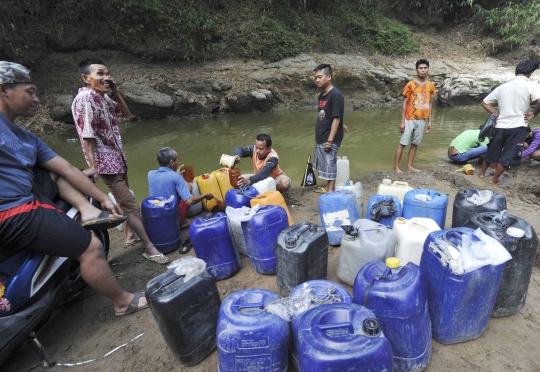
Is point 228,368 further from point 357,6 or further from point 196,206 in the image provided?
point 357,6

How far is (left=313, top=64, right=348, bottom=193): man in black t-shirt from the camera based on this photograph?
4.15 m

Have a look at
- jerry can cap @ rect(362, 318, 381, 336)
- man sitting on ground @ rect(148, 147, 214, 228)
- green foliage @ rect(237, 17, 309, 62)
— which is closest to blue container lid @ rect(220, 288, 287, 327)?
jerry can cap @ rect(362, 318, 381, 336)

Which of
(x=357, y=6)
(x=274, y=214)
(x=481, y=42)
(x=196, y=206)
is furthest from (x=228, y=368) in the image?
(x=481, y=42)

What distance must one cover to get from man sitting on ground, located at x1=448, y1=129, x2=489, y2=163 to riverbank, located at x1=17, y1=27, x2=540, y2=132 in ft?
22.8

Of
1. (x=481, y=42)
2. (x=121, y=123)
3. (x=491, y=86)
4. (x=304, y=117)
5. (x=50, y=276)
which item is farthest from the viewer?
(x=481, y=42)

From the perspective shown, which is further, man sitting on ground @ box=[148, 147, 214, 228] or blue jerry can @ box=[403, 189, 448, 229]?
man sitting on ground @ box=[148, 147, 214, 228]

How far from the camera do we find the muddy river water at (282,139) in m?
6.29

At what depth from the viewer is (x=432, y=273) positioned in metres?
1.95

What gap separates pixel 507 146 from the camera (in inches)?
181

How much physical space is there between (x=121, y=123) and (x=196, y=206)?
767cm

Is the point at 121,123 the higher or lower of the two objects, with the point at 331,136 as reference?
lower

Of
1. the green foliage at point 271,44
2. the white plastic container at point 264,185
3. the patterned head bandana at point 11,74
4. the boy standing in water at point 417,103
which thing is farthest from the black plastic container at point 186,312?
the green foliage at point 271,44

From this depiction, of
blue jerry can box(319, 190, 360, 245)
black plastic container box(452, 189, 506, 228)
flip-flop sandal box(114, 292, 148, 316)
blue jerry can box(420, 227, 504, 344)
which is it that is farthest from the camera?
blue jerry can box(319, 190, 360, 245)

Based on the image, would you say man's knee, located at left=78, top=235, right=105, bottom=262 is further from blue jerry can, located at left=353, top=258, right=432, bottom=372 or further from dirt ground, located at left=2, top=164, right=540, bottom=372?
blue jerry can, located at left=353, top=258, right=432, bottom=372
